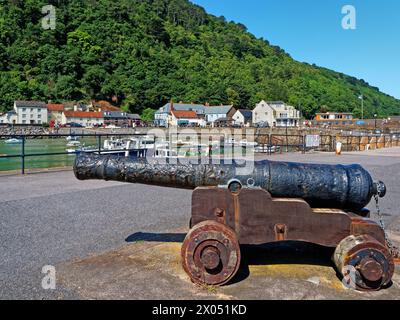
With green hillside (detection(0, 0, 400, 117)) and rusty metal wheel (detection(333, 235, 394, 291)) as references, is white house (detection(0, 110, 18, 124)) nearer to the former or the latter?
green hillside (detection(0, 0, 400, 117))

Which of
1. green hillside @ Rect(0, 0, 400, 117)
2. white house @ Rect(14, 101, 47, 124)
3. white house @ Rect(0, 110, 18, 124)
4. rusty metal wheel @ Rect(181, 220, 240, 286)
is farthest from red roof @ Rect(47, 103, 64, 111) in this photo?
rusty metal wheel @ Rect(181, 220, 240, 286)

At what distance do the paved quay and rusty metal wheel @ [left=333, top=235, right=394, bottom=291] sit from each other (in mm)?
93

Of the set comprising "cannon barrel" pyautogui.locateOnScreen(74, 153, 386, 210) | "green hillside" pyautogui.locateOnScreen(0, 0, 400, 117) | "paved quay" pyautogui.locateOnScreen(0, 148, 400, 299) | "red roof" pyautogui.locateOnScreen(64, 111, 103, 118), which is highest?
"green hillside" pyautogui.locateOnScreen(0, 0, 400, 117)

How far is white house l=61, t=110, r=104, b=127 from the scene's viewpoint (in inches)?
3602

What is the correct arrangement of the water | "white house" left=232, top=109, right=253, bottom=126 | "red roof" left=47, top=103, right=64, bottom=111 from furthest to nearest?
"white house" left=232, top=109, right=253, bottom=126
"red roof" left=47, top=103, right=64, bottom=111
the water

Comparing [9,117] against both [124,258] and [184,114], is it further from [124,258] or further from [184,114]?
[124,258]

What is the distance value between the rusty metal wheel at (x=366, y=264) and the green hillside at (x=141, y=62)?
102573 millimetres

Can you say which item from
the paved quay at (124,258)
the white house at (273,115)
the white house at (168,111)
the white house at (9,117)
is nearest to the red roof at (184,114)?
the white house at (168,111)

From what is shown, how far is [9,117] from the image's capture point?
8838 centimetres

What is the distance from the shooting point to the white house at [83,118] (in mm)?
91500

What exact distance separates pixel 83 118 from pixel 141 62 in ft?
133

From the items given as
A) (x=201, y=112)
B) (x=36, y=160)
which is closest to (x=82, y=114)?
(x=201, y=112)
